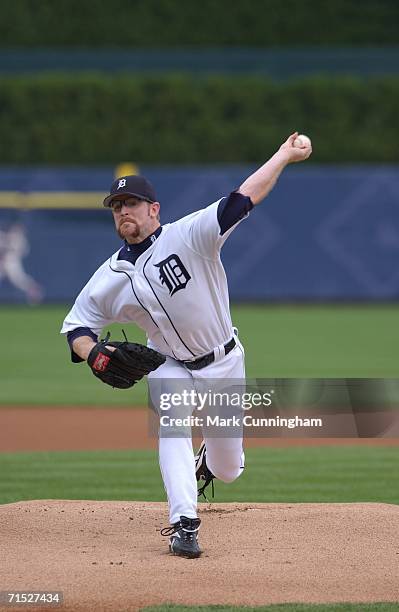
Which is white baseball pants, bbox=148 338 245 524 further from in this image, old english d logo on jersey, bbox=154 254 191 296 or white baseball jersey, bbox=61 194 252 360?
old english d logo on jersey, bbox=154 254 191 296

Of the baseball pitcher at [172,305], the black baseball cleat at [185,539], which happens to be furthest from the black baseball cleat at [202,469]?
the black baseball cleat at [185,539]

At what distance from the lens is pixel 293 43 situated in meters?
30.4

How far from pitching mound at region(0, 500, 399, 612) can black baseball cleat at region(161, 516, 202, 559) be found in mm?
42

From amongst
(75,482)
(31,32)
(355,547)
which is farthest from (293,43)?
(355,547)

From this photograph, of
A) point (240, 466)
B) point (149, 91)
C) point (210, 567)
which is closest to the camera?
point (210, 567)

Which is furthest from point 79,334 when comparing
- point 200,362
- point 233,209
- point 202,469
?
point 202,469

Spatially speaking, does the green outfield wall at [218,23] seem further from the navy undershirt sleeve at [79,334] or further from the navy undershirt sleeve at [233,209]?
the navy undershirt sleeve at [233,209]

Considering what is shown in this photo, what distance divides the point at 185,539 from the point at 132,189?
1.57m

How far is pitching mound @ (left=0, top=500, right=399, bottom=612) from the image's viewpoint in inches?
176

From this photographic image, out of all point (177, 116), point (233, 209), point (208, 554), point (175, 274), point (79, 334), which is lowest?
point (208, 554)

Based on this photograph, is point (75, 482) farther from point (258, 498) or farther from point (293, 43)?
point (293, 43)

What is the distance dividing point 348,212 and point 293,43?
9434mm

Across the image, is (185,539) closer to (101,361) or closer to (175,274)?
(101,361)

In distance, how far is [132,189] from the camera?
17.0ft
